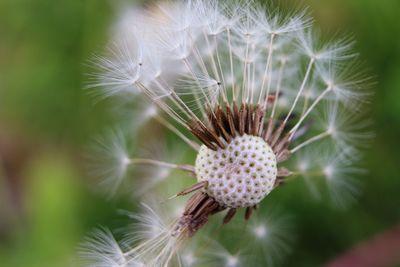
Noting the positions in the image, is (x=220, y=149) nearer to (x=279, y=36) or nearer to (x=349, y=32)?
(x=279, y=36)

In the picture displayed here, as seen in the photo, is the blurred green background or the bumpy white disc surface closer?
the bumpy white disc surface

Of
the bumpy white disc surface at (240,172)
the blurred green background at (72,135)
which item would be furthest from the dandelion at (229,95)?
the blurred green background at (72,135)

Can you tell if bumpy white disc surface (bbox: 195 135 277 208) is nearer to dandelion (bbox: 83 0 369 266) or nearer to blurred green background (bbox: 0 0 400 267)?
dandelion (bbox: 83 0 369 266)

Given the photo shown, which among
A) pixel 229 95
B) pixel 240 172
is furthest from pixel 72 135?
pixel 240 172

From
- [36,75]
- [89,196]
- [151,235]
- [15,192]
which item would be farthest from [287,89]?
[15,192]

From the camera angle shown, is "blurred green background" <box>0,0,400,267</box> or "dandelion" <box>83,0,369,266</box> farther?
"blurred green background" <box>0,0,400,267</box>

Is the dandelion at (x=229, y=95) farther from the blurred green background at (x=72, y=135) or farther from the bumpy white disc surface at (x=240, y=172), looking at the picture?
the blurred green background at (x=72, y=135)

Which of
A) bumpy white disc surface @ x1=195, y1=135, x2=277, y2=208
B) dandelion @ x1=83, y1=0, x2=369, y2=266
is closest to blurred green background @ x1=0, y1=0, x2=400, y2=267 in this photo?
dandelion @ x1=83, y1=0, x2=369, y2=266
